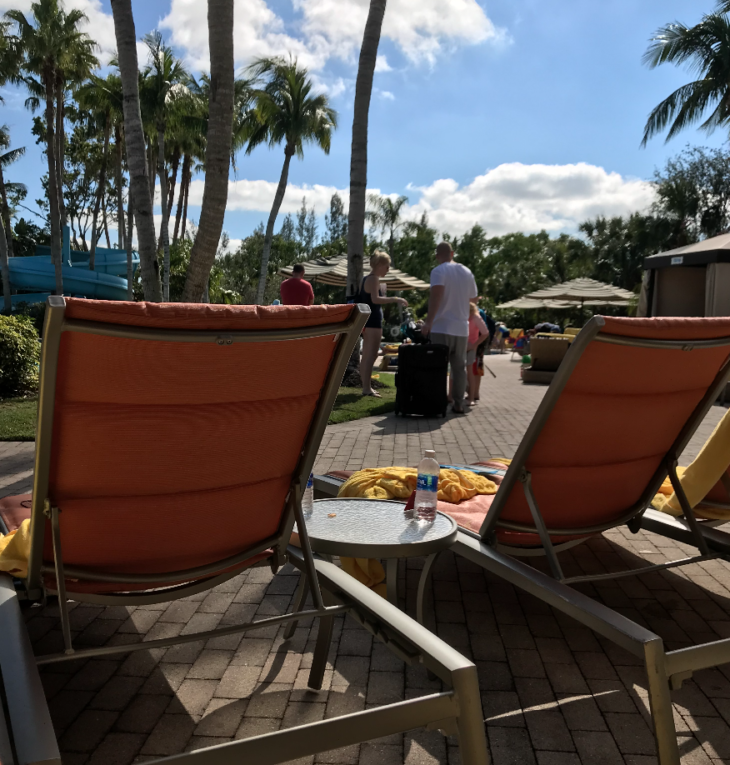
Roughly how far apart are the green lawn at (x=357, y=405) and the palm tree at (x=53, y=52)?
2006cm

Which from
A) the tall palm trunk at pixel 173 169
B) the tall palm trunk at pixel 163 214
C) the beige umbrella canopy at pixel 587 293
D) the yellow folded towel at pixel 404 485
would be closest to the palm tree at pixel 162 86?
the tall palm trunk at pixel 163 214

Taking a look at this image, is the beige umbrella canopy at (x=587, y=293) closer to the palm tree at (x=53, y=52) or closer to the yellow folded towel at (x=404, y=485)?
the palm tree at (x=53, y=52)

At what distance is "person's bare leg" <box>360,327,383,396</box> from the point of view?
10039 mm

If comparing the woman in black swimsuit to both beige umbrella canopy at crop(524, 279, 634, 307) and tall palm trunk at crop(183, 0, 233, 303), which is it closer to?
tall palm trunk at crop(183, 0, 233, 303)

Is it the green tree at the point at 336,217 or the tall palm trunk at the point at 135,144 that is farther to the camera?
the green tree at the point at 336,217

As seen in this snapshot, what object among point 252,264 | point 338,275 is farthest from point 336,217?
point 338,275

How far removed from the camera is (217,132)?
7875 mm

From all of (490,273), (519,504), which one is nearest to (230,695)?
(519,504)

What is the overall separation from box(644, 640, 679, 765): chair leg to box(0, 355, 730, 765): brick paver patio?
0.31m

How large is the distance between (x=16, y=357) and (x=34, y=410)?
5.58 feet

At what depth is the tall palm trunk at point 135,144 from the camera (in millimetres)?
8289

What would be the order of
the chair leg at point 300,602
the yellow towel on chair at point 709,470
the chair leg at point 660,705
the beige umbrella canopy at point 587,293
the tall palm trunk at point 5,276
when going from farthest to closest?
the tall palm trunk at point 5,276 < the beige umbrella canopy at point 587,293 < the yellow towel on chair at point 709,470 < the chair leg at point 300,602 < the chair leg at point 660,705

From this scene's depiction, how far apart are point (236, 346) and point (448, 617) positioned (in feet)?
6.41

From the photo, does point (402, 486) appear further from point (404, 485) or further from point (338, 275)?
point (338, 275)
